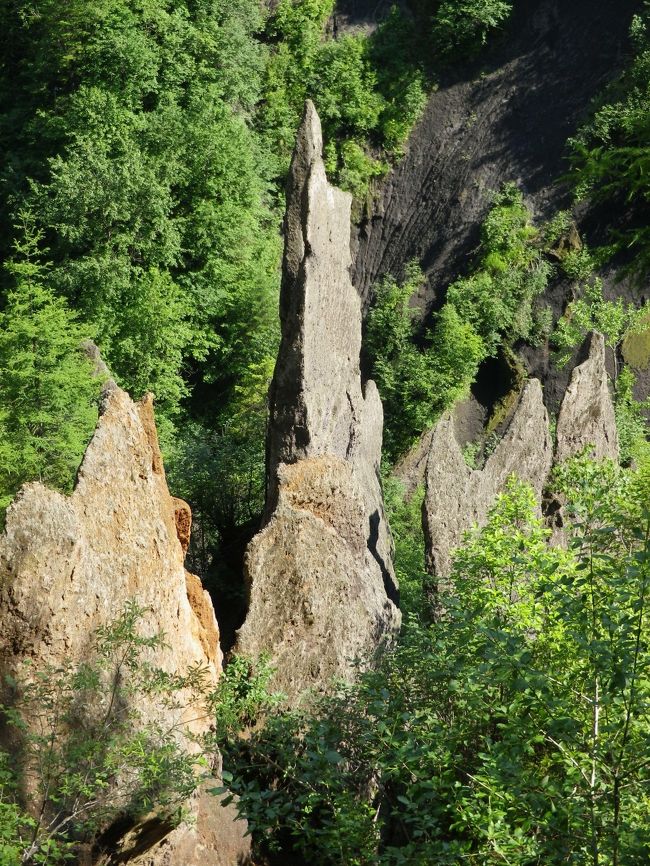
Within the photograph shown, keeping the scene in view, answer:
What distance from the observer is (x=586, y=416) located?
14.4 metres

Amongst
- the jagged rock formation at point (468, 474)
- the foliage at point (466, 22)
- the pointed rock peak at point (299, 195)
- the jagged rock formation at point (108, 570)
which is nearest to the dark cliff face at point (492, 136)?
the foliage at point (466, 22)

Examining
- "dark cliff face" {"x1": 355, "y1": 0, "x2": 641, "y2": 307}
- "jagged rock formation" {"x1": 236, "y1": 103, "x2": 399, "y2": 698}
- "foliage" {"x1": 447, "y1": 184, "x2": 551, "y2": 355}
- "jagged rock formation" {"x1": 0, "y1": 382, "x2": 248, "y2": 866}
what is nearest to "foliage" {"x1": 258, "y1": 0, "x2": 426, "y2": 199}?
"dark cliff face" {"x1": 355, "y1": 0, "x2": 641, "y2": 307}

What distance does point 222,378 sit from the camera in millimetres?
27391

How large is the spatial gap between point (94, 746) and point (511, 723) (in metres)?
2.81

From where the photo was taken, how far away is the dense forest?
575 cm

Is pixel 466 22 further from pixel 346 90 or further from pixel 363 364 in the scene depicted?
pixel 363 364

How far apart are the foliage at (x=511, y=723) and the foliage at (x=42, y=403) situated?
31.9 ft

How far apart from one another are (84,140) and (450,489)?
15955 millimetres

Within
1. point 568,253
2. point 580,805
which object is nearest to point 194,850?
point 580,805

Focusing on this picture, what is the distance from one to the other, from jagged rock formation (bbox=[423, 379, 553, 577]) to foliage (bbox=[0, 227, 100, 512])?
21.9 feet

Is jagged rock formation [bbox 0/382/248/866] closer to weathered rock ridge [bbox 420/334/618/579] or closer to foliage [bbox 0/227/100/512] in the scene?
weathered rock ridge [bbox 420/334/618/579]

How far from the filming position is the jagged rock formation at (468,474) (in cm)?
1263

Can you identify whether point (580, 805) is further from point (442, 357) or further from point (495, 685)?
point (442, 357)

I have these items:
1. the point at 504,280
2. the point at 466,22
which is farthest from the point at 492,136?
the point at 504,280
